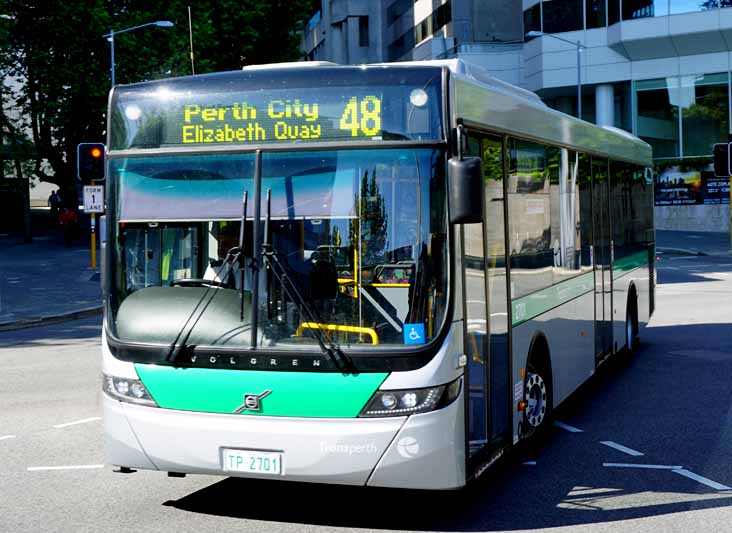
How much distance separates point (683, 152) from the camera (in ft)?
176

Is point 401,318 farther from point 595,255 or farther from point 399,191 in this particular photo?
point 595,255

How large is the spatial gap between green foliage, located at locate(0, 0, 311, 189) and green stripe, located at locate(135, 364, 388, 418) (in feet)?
125

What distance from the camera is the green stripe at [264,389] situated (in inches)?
248

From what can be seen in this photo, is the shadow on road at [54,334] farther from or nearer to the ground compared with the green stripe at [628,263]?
nearer to the ground

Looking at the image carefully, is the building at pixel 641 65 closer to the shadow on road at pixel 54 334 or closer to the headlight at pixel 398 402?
the shadow on road at pixel 54 334

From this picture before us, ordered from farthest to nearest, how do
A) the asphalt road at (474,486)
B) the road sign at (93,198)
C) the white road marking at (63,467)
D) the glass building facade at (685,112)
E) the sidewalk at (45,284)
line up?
the glass building facade at (685,112) → the road sign at (93,198) → the sidewalk at (45,284) → the white road marking at (63,467) → the asphalt road at (474,486)

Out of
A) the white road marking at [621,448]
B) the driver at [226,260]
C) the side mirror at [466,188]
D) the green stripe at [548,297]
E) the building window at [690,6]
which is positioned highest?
the building window at [690,6]

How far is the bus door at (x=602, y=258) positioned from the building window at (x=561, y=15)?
47272 millimetres

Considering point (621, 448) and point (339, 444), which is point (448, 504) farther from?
point (621, 448)

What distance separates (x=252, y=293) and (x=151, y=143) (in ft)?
4.01

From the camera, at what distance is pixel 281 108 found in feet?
22.0

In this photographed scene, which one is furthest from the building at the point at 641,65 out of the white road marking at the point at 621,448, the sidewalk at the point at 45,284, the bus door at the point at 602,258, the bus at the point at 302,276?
the bus at the point at 302,276

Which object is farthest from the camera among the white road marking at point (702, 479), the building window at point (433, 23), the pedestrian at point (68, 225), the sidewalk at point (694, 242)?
the building window at point (433, 23)

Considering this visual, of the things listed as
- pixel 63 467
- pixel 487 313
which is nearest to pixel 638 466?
pixel 487 313
